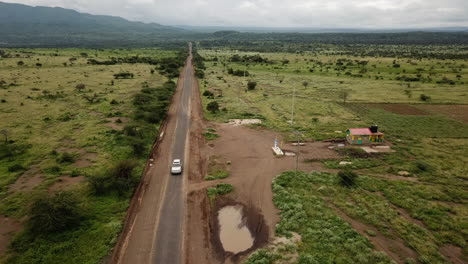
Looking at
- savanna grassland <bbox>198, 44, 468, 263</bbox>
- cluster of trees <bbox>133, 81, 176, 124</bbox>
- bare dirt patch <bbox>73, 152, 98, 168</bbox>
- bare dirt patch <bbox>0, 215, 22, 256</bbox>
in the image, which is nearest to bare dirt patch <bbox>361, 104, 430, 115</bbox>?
savanna grassland <bbox>198, 44, 468, 263</bbox>

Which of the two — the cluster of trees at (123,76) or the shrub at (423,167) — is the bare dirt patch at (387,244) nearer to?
the shrub at (423,167)

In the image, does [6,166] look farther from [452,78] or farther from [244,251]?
[452,78]

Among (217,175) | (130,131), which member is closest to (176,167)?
(217,175)

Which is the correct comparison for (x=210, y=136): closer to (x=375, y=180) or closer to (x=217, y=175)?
(x=217, y=175)

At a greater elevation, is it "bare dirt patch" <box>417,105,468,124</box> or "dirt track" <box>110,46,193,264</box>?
"bare dirt patch" <box>417,105,468,124</box>

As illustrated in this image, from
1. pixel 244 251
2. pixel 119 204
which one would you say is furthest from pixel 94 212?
pixel 244 251

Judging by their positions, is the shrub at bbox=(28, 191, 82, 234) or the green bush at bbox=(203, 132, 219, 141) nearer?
the shrub at bbox=(28, 191, 82, 234)

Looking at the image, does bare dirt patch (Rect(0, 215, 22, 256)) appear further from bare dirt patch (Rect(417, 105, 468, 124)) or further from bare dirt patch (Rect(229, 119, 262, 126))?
bare dirt patch (Rect(417, 105, 468, 124))
